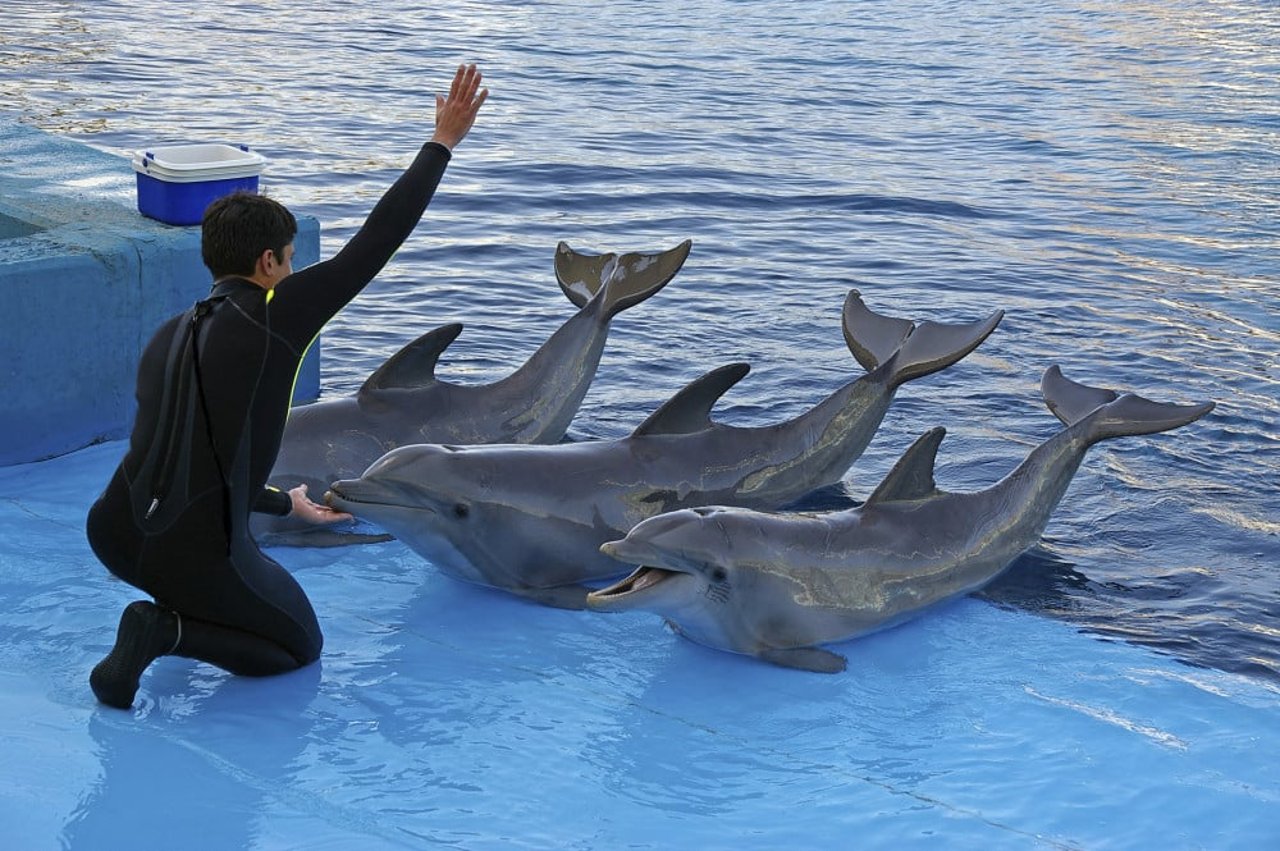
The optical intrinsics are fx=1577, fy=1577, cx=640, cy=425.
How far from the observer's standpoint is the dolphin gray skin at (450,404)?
6754 mm

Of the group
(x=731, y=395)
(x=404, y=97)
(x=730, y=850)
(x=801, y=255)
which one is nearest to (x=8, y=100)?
(x=404, y=97)

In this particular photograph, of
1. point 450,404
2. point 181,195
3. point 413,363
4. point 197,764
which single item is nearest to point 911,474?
point 450,404

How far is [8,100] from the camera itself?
17328 mm

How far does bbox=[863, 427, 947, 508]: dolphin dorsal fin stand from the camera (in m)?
6.18

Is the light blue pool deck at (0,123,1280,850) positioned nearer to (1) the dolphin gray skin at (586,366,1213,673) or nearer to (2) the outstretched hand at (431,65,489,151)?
(1) the dolphin gray skin at (586,366,1213,673)

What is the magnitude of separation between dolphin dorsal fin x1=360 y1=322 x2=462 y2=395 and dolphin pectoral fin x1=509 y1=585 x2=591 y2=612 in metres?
1.28

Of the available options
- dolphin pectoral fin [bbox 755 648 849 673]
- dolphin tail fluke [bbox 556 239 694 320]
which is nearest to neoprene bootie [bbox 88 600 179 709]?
dolphin pectoral fin [bbox 755 648 849 673]

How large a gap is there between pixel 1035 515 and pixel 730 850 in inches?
105

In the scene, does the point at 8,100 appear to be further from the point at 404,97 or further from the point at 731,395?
the point at 731,395

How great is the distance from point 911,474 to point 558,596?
148cm

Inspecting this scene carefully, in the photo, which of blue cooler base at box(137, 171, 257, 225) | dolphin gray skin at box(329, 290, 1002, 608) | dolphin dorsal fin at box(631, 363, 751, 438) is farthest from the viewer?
blue cooler base at box(137, 171, 257, 225)

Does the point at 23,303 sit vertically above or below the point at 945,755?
above

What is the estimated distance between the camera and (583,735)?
523cm

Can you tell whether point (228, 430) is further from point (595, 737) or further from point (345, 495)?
point (595, 737)
